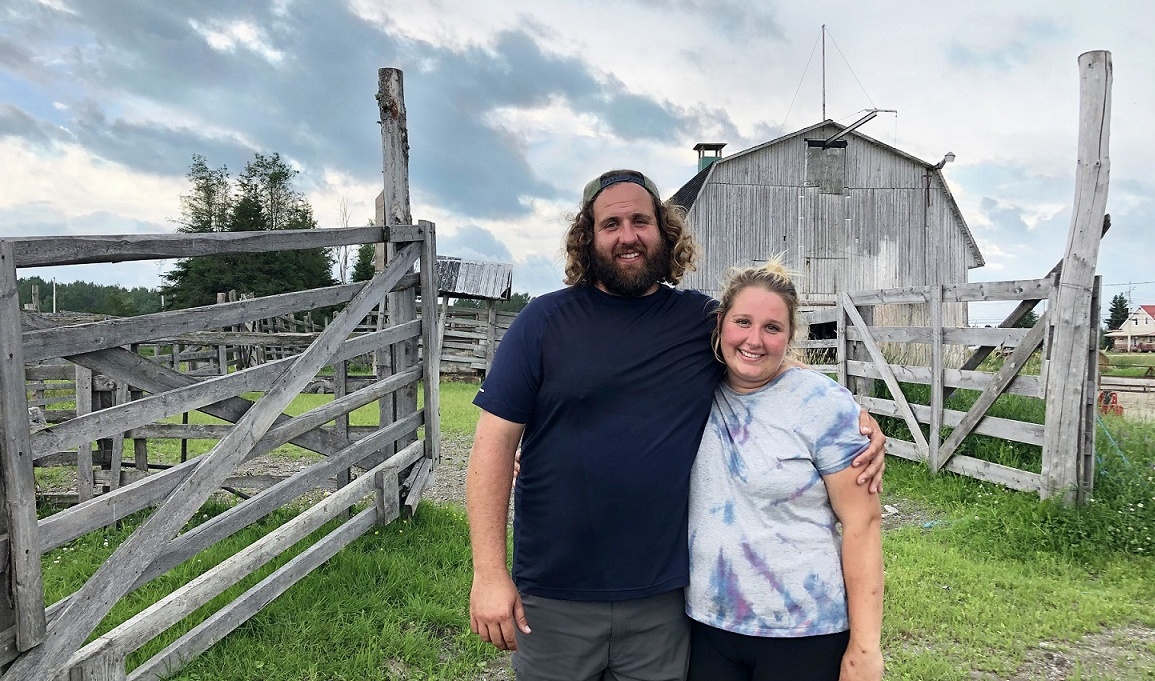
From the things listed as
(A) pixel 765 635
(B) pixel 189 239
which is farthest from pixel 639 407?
(B) pixel 189 239

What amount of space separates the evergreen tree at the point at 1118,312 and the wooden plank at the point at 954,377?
303 feet

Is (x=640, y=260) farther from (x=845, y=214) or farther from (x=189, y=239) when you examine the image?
(x=845, y=214)

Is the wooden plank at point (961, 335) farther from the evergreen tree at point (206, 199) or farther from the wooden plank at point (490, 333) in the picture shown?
the evergreen tree at point (206, 199)

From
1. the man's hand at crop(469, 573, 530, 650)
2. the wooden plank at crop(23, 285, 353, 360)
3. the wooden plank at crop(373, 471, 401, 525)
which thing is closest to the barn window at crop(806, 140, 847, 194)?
the wooden plank at crop(373, 471, 401, 525)

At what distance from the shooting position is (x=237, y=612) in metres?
3.77

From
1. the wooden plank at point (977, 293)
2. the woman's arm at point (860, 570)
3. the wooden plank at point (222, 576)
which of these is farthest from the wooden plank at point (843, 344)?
the woman's arm at point (860, 570)

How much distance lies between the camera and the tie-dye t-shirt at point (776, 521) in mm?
1962

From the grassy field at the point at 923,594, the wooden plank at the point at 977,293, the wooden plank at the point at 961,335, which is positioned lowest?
the grassy field at the point at 923,594

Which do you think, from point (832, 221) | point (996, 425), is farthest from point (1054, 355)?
point (832, 221)

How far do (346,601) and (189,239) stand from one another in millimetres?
2289

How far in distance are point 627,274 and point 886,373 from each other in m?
6.81

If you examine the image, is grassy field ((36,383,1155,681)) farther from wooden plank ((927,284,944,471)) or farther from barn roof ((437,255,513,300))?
barn roof ((437,255,513,300))

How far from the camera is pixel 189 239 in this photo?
3352 mm

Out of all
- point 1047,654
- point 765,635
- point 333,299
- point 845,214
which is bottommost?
point 1047,654
